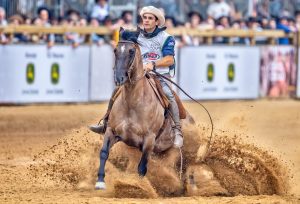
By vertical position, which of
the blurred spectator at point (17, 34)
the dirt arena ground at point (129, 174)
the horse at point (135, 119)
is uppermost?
the blurred spectator at point (17, 34)

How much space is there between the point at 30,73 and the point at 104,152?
8.02 metres

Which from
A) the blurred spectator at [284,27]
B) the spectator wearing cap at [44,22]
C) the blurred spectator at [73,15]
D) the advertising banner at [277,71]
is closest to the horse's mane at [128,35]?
the spectator wearing cap at [44,22]

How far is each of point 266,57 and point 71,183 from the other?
39.4 ft

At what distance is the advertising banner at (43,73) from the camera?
55.3 ft

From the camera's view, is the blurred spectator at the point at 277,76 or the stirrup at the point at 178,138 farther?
the blurred spectator at the point at 277,76

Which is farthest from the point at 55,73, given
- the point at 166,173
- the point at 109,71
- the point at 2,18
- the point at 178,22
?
the point at 166,173

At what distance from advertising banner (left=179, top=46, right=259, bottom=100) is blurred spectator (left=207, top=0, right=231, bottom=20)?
1356 millimetres

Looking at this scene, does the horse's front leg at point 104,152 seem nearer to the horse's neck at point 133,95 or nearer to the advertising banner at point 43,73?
the horse's neck at point 133,95

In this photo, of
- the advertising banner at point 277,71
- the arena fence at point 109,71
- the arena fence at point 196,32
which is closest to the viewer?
the arena fence at point 109,71

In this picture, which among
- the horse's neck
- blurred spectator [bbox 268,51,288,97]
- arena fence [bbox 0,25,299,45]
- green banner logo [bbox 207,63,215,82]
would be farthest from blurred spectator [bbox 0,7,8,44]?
the horse's neck

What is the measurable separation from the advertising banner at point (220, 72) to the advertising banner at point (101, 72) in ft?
6.13

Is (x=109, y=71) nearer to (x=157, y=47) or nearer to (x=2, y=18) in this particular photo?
(x=2, y=18)

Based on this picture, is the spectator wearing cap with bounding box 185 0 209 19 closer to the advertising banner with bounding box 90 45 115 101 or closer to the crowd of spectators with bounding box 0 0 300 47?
the crowd of spectators with bounding box 0 0 300 47

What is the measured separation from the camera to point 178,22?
20.2 m
